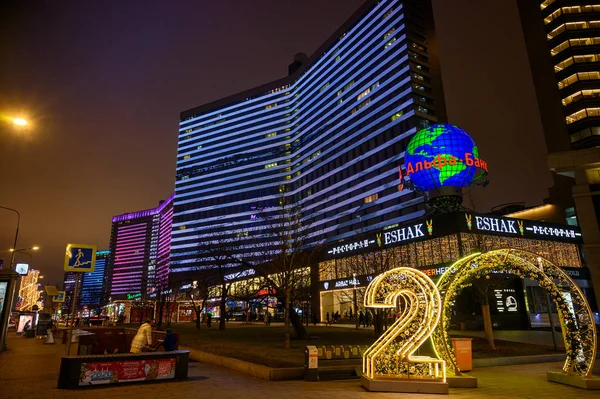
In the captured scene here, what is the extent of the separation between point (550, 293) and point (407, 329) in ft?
16.8

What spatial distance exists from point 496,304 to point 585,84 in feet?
186

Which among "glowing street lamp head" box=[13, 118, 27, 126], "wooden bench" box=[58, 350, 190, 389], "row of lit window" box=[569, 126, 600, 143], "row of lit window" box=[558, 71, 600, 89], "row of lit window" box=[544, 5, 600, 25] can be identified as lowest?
"wooden bench" box=[58, 350, 190, 389]

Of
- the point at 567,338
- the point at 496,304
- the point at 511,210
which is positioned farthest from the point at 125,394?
the point at 511,210

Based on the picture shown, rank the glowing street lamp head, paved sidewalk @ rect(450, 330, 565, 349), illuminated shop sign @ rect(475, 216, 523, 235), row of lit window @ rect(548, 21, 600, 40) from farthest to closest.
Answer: row of lit window @ rect(548, 21, 600, 40)
illuminated shop sign @ rect(475, 216, 523, 235)
paved sidewalk @ rect(450, 330, 565, 349)
the glowing street lamp head

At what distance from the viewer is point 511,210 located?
74.1m

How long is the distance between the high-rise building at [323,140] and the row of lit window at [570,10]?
77.4ft

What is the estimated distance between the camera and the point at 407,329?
11.2m

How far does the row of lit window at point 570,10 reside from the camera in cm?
7362

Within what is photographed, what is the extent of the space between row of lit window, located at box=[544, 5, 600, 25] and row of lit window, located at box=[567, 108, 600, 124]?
21.5 meters

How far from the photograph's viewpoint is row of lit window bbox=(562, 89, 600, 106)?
69.3 m

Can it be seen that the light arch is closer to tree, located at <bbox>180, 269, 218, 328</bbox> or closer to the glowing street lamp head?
the glowing street lamp head

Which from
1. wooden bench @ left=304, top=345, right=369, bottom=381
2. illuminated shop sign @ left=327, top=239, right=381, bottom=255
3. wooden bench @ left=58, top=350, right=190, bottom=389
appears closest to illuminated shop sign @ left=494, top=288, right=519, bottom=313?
illuminated shop sign @ left=327, top=239, right=381, bottom=255

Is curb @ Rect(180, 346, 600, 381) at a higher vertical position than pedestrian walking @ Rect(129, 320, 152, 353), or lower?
lower

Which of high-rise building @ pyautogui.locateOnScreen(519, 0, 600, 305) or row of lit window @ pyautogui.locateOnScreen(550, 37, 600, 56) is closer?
high-rise building @ pyautogui.locateOnScreen(519, 0, 600, 305)
